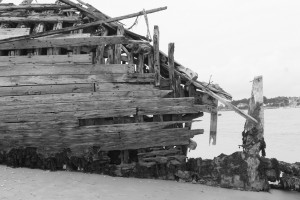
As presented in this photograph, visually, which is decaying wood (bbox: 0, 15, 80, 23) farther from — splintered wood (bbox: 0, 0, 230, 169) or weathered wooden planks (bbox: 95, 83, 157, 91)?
weathered wooden planks (bbox: 95, 83, 157, 91)

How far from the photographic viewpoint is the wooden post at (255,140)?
6781 millimetres

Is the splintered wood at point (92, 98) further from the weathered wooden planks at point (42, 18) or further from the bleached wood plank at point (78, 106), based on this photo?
the weathered wooden planks at point (42, 18)

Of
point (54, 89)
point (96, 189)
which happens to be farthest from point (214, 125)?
point (54, 89)

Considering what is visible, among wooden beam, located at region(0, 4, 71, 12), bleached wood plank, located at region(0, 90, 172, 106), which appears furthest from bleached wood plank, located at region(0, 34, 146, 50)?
wooden beam, located at region(0, 4, 71, 12)

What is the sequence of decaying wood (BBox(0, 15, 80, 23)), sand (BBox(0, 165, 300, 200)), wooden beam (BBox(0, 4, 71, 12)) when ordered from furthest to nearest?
wooden beam (BBox(0, 4, 71, 12)) < decaying wood (BBox(0, 15, 80, 23)) < sand (BBox(0, 165, 300, 200))

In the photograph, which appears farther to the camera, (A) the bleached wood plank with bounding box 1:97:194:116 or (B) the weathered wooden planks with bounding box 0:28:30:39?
(B) the weathered wooden planks with bounding box 0:28:30:39

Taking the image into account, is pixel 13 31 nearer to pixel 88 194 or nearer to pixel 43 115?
pixel 43 115

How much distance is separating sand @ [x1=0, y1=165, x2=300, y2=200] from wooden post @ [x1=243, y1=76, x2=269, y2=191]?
0.29 m

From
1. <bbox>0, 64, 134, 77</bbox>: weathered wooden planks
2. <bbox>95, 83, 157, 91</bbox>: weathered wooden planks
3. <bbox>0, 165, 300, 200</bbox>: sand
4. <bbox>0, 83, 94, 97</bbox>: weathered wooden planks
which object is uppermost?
<bbox>0, 64, 134, 77</bbox>: weathered wooden planks

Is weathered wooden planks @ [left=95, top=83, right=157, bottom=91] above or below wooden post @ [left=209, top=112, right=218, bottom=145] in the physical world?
above

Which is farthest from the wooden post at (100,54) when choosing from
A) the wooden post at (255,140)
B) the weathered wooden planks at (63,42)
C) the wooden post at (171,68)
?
the wooden post at (255,140)

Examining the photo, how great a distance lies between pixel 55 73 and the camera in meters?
6.77

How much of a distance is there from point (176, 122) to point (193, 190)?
5.06ft

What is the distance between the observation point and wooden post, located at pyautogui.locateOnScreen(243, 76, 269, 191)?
6.78 meters
